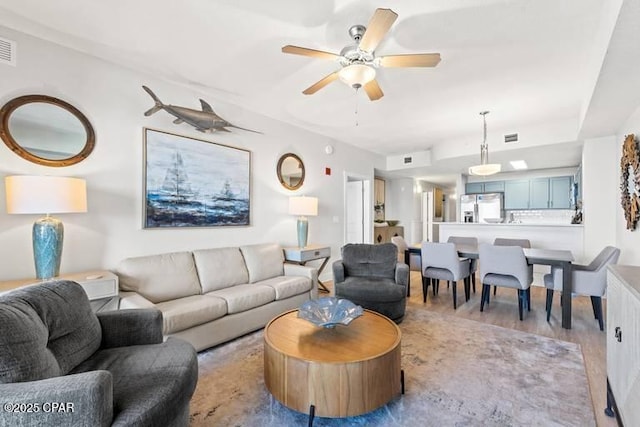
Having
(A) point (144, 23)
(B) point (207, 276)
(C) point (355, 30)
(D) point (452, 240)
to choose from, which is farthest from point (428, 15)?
(D) point (452, 240)

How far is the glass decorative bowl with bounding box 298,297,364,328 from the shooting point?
1.91 metres

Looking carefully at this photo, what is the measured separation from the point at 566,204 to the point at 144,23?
26.1ft

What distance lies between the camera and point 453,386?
1.96 m

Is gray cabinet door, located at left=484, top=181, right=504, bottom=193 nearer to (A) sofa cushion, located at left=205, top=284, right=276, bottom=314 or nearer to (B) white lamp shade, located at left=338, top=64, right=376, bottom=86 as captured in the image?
(B) white lamp shade, located at left=338, top=64, right=376, bottom=86

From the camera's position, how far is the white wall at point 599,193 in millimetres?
3893

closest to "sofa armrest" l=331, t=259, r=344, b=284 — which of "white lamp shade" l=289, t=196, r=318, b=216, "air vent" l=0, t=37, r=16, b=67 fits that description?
"white lamp shade" l=289, t=196, r=318, b=216

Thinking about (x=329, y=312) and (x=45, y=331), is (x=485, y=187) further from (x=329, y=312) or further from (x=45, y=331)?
(x=45, y=331)

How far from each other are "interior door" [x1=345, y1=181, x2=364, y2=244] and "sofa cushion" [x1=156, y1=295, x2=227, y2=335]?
3.83 metres

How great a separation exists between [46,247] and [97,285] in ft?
1.41

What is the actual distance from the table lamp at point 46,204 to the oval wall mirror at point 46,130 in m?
0.34

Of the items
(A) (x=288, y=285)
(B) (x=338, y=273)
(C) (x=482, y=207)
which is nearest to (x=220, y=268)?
(A) (x=288, y=285)

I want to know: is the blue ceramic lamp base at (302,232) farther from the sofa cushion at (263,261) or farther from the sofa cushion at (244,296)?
the sofa cushion at (244,296)

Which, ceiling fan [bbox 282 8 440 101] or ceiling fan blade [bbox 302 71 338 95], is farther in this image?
ceiling fan blade [bbox 302 71 338 95]

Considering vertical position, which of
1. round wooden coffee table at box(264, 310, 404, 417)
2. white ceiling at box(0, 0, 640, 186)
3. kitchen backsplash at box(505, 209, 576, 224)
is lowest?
round wooden coffee table at box(264, 310, 404, 417)
